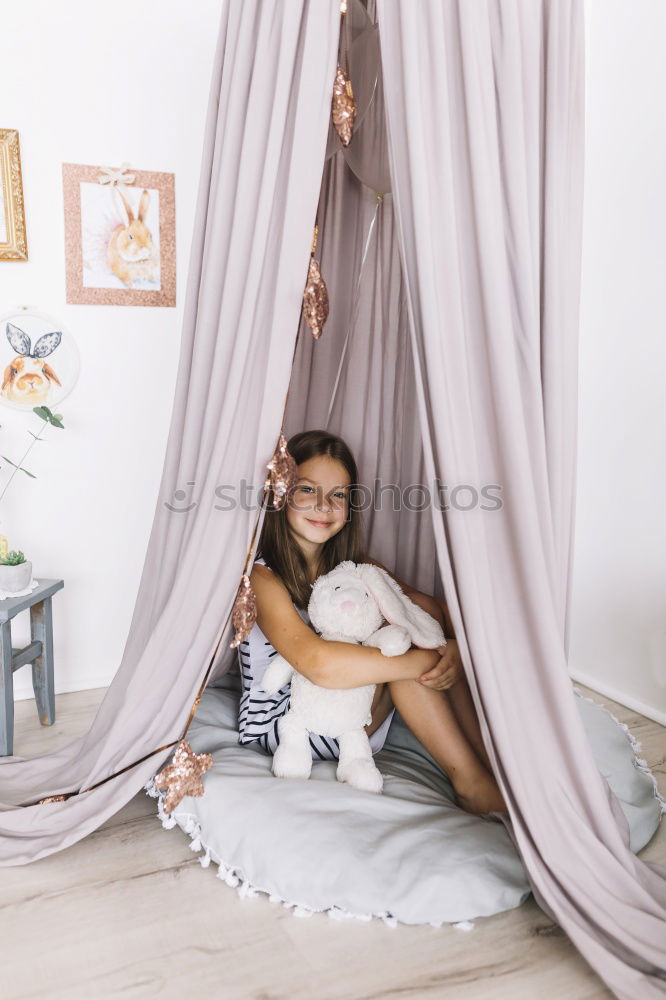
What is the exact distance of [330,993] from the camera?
1398mm

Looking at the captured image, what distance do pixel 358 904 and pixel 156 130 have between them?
2.51 metres

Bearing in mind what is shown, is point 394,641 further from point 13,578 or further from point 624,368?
point 624,368

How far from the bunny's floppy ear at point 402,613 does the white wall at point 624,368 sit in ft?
3.64

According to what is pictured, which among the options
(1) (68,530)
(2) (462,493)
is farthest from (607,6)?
(1) (68,530)

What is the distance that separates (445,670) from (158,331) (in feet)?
Answer: 5.43

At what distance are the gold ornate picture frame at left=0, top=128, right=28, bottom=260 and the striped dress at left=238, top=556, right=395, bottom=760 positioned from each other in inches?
55.5

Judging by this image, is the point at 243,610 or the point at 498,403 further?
the point at 243,610

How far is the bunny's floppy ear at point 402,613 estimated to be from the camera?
196cm

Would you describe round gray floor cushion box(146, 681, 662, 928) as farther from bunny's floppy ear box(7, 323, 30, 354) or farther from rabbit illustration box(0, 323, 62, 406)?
bunny's floppy ear box(7, 323, 30, 354)

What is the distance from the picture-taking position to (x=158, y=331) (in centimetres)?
285

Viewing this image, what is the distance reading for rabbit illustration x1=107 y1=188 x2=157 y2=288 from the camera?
8.99 ft

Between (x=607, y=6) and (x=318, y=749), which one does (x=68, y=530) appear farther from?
(x=607, y=6)

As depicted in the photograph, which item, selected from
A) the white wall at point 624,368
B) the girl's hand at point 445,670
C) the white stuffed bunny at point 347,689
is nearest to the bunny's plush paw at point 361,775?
the white stuffed bunny at point 347,689

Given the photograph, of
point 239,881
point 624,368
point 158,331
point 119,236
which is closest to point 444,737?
point 239,881
